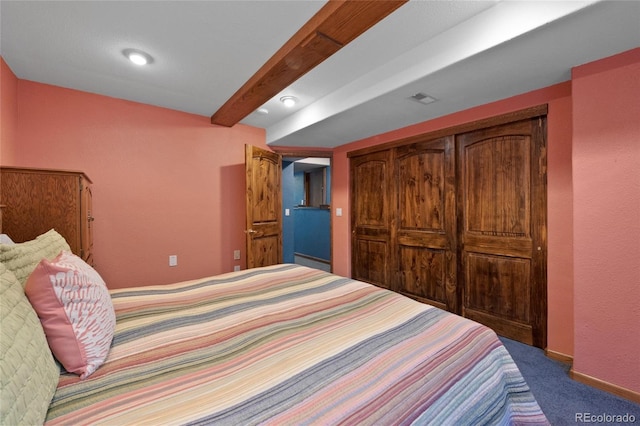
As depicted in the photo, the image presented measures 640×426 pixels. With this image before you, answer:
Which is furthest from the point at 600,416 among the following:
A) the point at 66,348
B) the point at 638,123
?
the point at 66,348

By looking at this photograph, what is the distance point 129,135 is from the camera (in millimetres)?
2918

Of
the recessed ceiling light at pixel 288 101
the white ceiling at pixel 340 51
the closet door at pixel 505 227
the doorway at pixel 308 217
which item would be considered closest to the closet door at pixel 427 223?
the closet door at pixel 505 227

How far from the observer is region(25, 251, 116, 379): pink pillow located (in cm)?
77

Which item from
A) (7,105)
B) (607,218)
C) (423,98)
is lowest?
(607,218)

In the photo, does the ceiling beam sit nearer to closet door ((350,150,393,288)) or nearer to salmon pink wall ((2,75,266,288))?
salmon pink wall ((2,75,266,288))

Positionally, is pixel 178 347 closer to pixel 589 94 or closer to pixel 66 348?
pixel 66 348

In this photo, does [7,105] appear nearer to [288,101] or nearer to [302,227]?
[288,101]

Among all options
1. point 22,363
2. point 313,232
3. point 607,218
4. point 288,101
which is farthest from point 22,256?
point 313,232

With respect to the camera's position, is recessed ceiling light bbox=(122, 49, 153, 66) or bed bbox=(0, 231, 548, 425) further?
recessed ceiling light bbox=(122, 49, 153, 66)

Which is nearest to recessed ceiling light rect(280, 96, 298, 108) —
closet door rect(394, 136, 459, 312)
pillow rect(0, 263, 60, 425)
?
closet door rect(394, 136, 459, 312)

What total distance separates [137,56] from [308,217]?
471 cm

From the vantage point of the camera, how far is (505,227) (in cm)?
244
